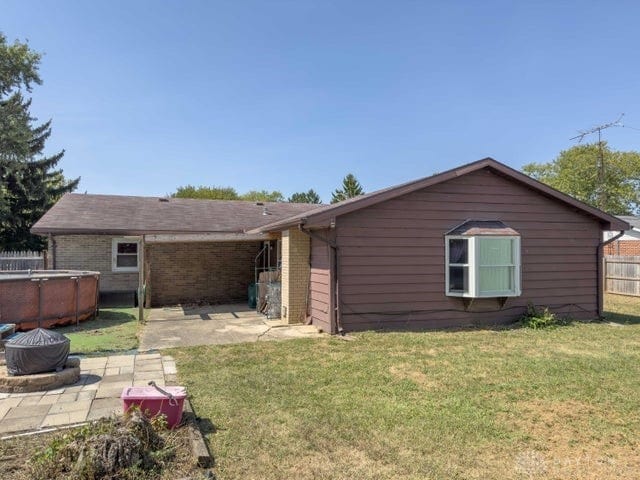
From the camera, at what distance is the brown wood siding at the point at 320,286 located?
8828 millimetres

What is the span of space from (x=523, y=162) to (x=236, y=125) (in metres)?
44.1

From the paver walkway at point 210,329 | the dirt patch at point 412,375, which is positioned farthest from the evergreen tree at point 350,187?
the dirt patch at point 412,375

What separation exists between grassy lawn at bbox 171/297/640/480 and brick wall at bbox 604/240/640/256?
1481 cm

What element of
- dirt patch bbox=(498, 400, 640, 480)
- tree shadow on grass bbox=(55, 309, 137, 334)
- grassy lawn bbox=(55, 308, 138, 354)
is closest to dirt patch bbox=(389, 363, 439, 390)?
dirt patch bbox=(498, 400, 640, 480)

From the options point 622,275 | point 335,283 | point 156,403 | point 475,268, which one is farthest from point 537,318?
point 622,275

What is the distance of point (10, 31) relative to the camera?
910 inches

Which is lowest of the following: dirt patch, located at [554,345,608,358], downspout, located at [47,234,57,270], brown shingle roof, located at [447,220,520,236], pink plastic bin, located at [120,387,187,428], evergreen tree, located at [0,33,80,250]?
dirt patch, located at [554,345,608,358]

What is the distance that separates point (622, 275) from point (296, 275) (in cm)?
1372

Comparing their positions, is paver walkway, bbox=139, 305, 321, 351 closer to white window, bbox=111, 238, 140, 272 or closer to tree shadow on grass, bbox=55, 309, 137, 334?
tree shadow on grass, bbox=55, 309, 137, 334

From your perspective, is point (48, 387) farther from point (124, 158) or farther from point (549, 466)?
point (124, 158)

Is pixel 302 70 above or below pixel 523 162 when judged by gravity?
below

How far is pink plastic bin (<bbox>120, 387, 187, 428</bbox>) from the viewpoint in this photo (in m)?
3.74

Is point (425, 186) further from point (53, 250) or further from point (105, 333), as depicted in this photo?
point (53, 250)

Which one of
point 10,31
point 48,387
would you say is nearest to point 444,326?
point 48,387
